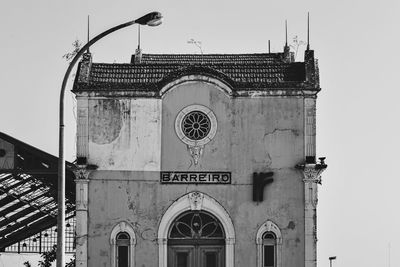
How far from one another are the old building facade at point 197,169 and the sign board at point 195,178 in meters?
0.03

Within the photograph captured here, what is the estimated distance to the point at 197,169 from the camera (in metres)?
28.9

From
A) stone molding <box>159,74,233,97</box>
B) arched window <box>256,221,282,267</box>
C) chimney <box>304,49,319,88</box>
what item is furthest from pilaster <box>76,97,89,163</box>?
chimney <box>304,49,319,88</box>

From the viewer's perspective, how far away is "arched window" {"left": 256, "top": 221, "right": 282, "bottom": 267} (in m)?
28.6

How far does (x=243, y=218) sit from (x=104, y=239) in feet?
13.0

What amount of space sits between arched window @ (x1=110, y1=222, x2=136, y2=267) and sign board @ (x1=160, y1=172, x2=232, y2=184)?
5.64 feet

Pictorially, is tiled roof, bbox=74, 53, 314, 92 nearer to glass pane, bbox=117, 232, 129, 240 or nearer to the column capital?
the column capital

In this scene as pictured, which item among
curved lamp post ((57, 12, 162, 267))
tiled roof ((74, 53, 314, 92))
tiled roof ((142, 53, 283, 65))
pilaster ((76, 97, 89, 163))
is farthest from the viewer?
tiled roof ((142, 53, 283, 65))

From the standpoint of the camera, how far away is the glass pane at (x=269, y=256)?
94.1ft

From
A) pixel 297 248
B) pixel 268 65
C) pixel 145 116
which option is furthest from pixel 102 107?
pixel 297 248

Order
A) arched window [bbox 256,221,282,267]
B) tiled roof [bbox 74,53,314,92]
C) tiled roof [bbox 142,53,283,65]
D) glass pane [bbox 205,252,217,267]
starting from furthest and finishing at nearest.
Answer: tiled roof [bbox 142,53,283,65], glass pane [bbox 205,252,217,267], tiled roof [bbox 74,53,314,92], arched window [bbox 256,221,282,267]

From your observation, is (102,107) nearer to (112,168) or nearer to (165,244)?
(112,168)

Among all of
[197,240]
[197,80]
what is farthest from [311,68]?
[197,240]

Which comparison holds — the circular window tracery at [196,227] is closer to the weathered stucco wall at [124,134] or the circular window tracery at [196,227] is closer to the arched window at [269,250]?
the arched window at [269,250]

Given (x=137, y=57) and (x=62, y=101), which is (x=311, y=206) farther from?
(x=137, y=57)
